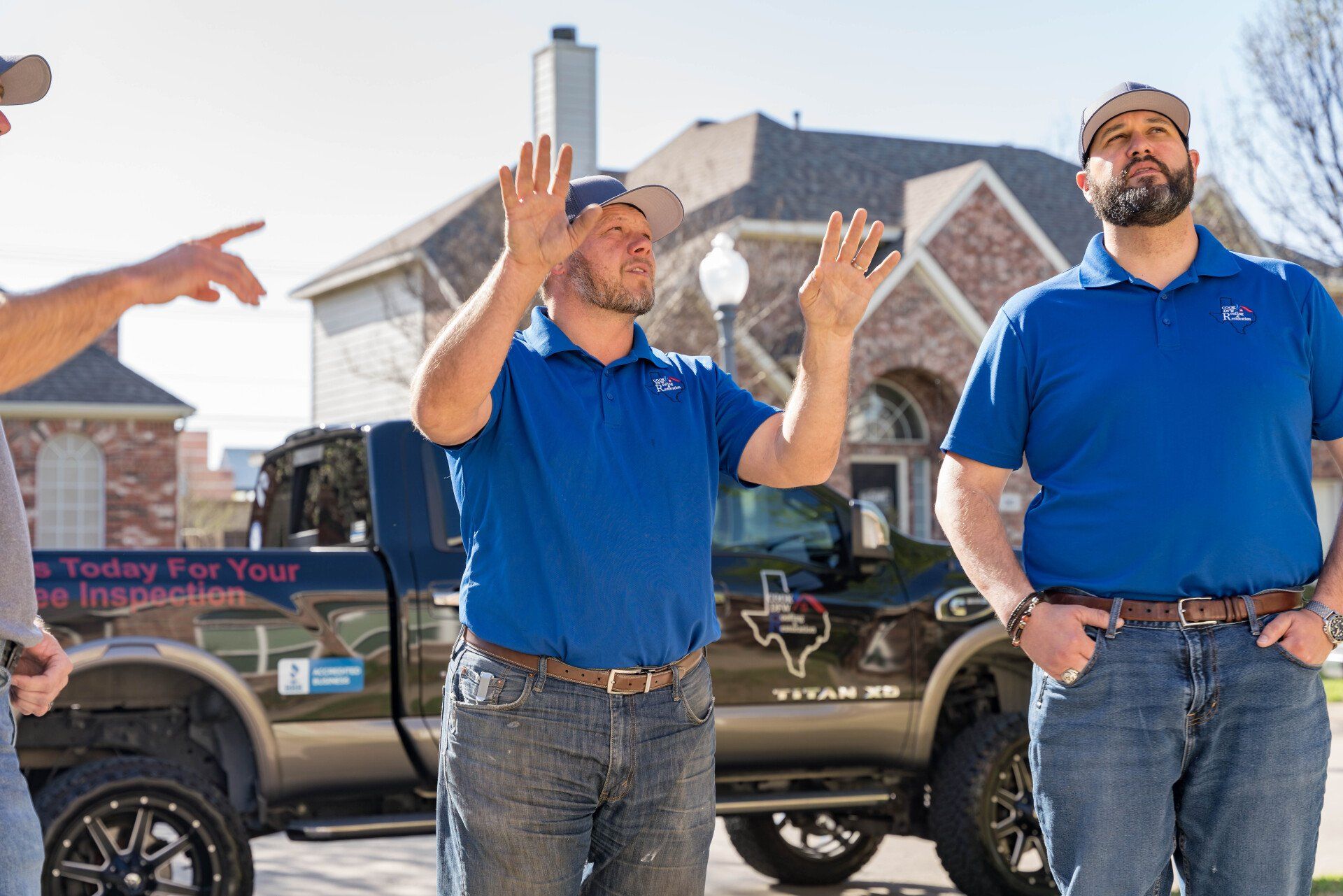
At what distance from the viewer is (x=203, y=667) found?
16.8 feet

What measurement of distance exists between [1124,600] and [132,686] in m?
3.70

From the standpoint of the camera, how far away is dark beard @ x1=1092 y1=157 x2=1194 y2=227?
3197 millimetres

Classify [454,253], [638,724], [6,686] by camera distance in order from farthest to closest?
[454,253] < [638,724] < [6,686]

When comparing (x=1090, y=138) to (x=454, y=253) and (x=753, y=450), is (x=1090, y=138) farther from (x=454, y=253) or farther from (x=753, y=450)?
(x=454, y=253)

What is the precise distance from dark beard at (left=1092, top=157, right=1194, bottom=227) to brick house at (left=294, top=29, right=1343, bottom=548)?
553 inches

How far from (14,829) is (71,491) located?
20.7 meters

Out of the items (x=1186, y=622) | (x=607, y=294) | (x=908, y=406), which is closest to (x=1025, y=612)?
(x=1186, y=622)

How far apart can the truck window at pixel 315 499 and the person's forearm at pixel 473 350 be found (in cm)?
296

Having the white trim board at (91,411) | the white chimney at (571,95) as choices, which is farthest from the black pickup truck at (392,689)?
the white trim board at (91,411)

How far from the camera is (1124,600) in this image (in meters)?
3.05

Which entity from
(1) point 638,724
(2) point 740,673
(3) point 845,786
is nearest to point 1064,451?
(1) point 638,724

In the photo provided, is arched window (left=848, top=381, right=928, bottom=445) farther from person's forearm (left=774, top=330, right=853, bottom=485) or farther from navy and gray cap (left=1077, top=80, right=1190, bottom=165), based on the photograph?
person's forearm (left=774, top=330, right=853, bottom=485)

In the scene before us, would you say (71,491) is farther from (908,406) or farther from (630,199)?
(630,199)

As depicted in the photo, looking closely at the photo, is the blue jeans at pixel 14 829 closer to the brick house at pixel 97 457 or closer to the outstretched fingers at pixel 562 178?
the outstretched fingers at pixel 562 178
